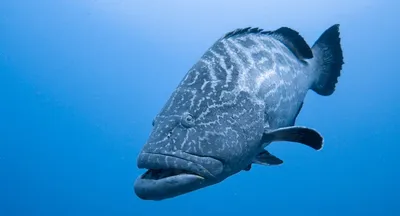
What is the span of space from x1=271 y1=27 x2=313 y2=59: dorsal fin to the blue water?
2583cm

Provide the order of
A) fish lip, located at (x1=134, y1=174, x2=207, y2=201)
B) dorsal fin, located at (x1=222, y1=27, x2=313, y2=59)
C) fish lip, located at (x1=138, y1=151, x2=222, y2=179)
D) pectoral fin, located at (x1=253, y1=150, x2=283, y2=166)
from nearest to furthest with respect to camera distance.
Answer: fish lip, located at (x1=134, y1=174, x2=207, y2=201)
fish lip, located at (x1=138, y1=151, x2=222, y2=179)
pectoral fin, located at (x1=253, y1=150, x2=283, y2=166)
dorsal fin, located at (x1=222, y1=27, x2=313, y2=59)

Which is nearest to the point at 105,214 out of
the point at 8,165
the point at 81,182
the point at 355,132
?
the point at 81,182

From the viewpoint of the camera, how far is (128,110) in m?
43.0

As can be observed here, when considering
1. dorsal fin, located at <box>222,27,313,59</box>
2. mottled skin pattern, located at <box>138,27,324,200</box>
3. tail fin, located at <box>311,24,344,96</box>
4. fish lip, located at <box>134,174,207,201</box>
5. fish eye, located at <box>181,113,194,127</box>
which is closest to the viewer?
fish lip, located at <box>134,174,207,201</box>

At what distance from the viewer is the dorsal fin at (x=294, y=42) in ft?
17.0

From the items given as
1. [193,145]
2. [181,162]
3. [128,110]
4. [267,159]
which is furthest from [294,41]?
[128,110]

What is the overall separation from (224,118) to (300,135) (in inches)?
35.7

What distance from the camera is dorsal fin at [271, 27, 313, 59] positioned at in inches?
205

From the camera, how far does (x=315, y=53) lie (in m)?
5.65

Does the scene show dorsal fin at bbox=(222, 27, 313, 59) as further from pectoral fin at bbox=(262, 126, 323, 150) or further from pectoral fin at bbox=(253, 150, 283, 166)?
pectoral fin at bbox=(262, 126, 323, 150)

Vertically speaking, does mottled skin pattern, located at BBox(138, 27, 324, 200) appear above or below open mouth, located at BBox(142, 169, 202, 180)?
above

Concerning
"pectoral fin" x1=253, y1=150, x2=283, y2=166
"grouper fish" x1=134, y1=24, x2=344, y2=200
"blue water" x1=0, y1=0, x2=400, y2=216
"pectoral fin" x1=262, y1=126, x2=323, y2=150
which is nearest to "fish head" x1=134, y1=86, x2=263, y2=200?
"grouper fish" x1=134, y1=24, x2=344, y2=200

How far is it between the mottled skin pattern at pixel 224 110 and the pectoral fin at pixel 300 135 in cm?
23

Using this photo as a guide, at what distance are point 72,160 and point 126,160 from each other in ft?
23.0
